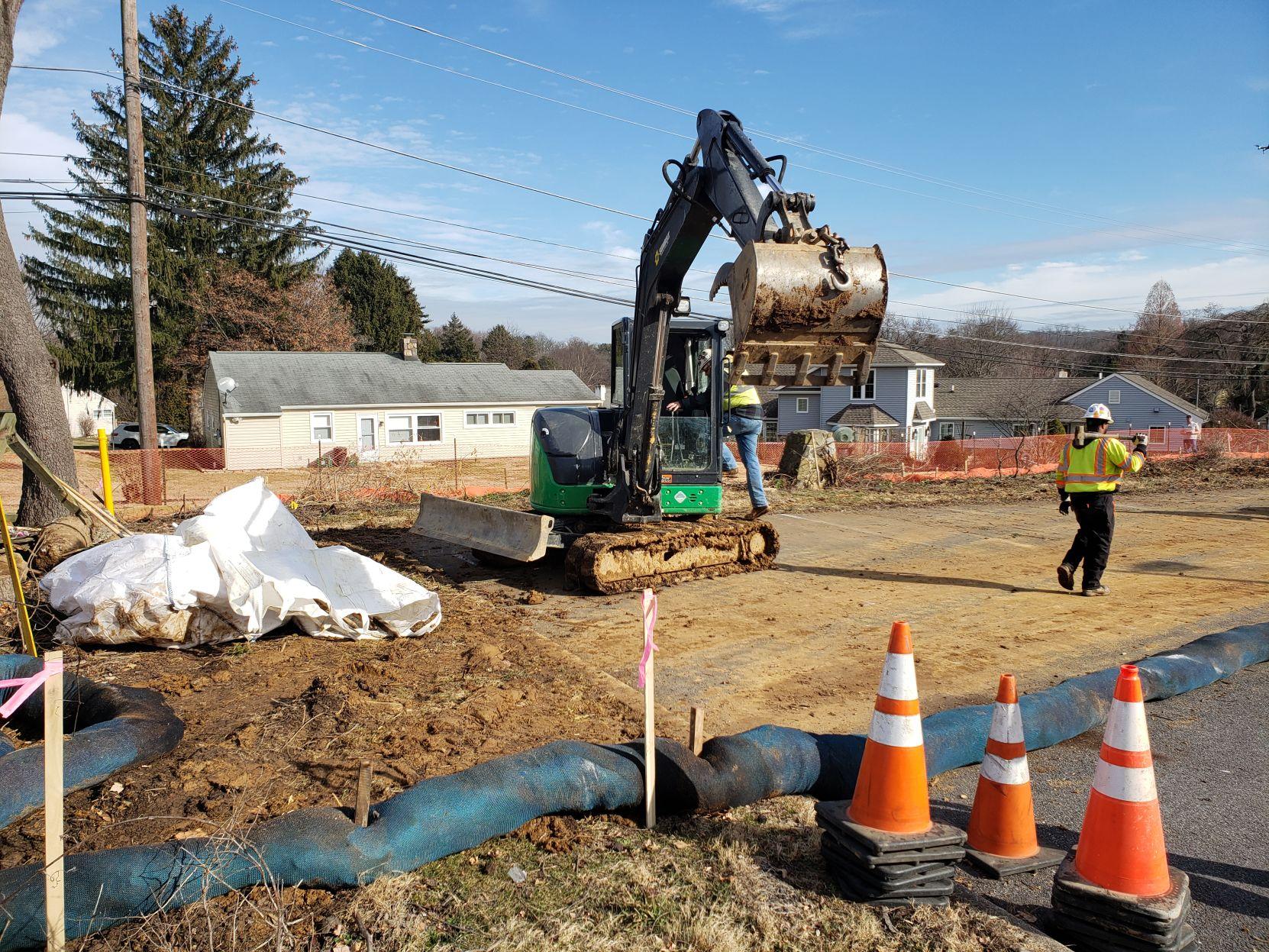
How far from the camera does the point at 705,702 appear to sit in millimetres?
5605

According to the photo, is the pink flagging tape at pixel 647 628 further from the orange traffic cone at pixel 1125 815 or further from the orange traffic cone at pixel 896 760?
the orange traffic cone at pixel 1125 815

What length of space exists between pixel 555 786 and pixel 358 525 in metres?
10.9

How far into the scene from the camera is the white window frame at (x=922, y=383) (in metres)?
47.9

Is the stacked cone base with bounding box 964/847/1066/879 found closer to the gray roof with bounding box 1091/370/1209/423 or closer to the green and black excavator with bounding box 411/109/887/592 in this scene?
the green and black excavator with bounding box 411/109/887/592

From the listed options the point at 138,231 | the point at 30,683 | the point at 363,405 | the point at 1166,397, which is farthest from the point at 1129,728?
the point at 1166,397

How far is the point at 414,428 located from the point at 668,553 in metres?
27.0

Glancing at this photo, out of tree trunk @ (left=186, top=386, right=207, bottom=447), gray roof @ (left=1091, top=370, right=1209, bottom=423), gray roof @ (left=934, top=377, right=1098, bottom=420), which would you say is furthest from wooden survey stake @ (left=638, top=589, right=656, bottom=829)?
gray roof @ (left=1091, top=370, right=1209, bottom=423)

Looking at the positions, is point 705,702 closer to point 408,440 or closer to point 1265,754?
point 1265,754

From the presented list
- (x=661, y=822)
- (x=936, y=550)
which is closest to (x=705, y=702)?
(x=661, y=822)

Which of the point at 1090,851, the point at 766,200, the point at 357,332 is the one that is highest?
the point at 357,332

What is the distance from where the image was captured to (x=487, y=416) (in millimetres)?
35875

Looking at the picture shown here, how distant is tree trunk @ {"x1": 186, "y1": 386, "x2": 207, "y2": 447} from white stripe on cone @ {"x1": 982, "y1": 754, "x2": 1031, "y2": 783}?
1538 inches

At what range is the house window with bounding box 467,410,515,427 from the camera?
35.6 m

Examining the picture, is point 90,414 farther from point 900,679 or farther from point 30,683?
point 900,679
